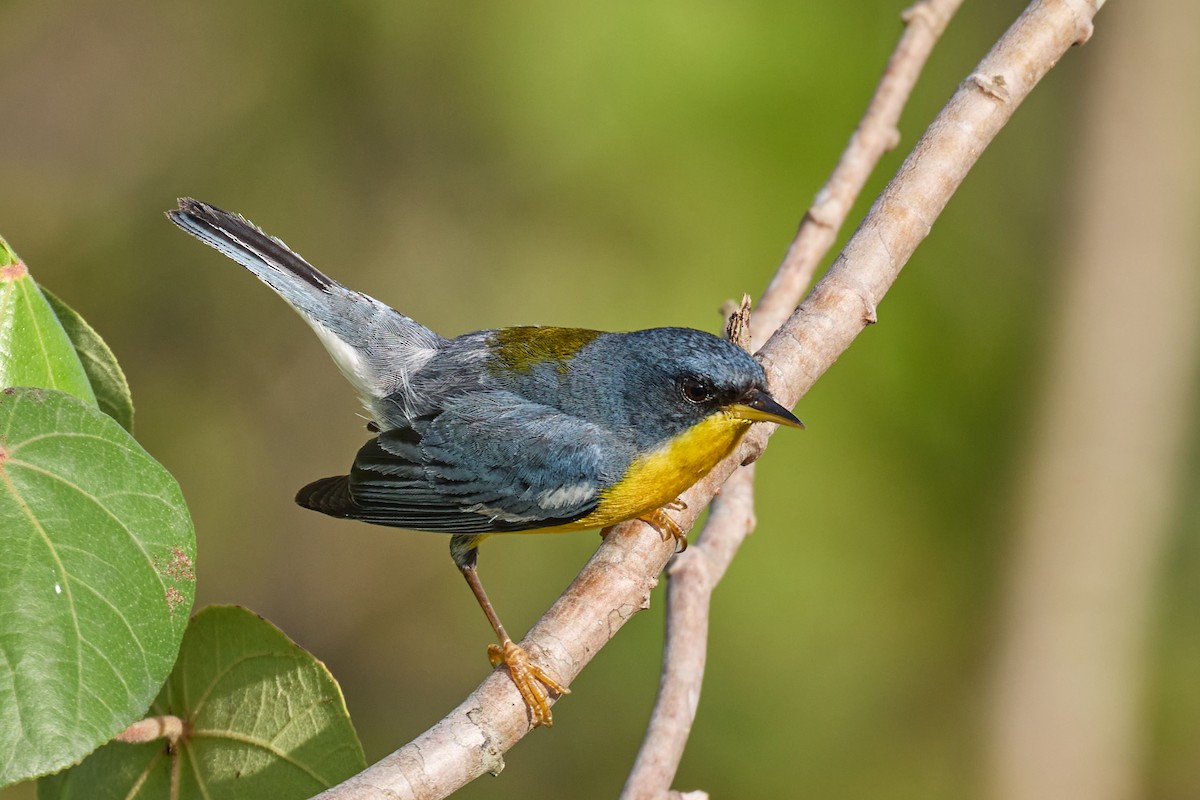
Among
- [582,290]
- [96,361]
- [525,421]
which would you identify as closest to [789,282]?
[525,421]

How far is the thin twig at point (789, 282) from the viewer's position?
334 cm

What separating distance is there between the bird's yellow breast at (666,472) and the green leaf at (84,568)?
1.39 m

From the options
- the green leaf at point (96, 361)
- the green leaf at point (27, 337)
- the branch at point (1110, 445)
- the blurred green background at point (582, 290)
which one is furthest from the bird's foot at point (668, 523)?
the branch at point (1110, 445)

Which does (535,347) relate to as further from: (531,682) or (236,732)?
(236,732)

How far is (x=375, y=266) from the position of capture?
7.21 m

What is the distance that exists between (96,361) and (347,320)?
1.56 metres

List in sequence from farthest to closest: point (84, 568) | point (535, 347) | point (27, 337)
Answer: point (535, 347)
point (27, 337)
point (84, 568)

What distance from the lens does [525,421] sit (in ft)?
11.2

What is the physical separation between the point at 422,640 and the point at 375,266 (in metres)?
2.38

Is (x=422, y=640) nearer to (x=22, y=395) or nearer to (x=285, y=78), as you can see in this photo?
(x=285, y=78)

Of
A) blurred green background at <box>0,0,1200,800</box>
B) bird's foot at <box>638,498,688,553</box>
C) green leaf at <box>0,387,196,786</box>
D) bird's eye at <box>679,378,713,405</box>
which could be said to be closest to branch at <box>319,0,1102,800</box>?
bird's foot at <box>638,498,688,553</box>

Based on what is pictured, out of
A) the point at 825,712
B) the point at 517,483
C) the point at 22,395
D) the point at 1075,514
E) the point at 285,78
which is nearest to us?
the point at 22,395

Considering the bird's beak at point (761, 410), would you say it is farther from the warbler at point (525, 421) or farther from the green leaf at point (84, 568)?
the green leaf at point (84, 568)

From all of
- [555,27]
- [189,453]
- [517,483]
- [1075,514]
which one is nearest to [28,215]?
[189,453]
